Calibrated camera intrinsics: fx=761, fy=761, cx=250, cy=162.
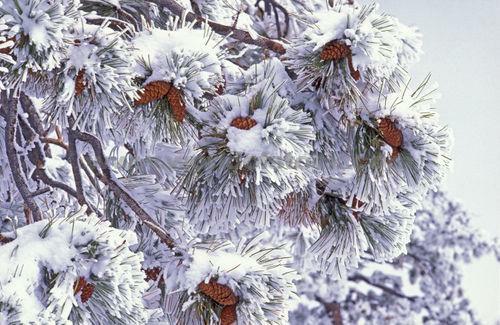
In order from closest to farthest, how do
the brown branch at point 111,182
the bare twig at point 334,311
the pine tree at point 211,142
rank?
the pine tree at point 211,142 < the brown branch at point 111,182 < the bare twig at point 334,311

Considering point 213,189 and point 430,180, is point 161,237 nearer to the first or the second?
point 213,189

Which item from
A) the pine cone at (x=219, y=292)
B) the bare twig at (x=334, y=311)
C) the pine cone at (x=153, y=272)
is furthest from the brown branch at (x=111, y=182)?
the bare twig at (x=334, y=311)

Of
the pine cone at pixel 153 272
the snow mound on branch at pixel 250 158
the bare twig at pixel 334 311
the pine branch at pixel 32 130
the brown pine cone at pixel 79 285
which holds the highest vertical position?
the snow mound on branch at pixel 250 158

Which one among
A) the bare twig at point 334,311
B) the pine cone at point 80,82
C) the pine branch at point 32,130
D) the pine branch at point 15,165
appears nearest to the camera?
the pine cone at point 80,82

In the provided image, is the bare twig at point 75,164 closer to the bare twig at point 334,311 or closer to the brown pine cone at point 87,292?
the brown pine cone at point 87,292

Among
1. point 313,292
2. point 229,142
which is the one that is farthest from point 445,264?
point 229,142

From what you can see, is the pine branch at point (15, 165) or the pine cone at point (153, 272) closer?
the pine branch at point (15, 165)
